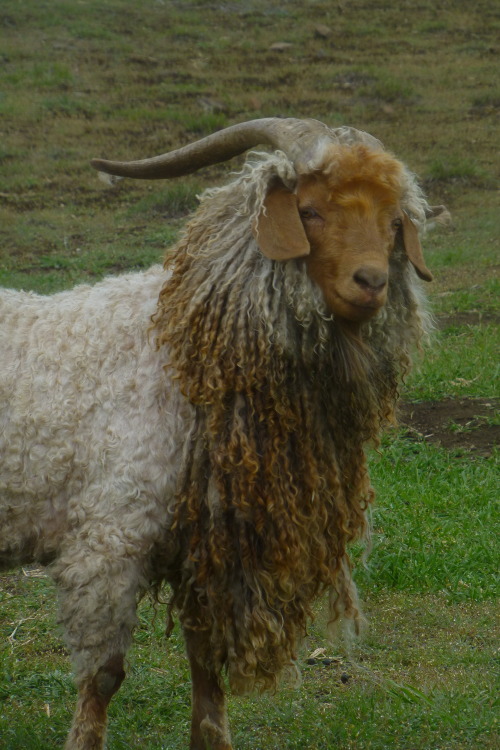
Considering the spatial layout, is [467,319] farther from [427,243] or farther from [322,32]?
[322,32]

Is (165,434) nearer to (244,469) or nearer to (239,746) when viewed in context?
(244,469)

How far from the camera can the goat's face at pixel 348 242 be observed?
3316mm

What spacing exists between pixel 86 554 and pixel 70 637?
34 centimetres

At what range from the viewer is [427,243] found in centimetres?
1277

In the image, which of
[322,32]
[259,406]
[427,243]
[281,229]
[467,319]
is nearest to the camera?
[281,229]

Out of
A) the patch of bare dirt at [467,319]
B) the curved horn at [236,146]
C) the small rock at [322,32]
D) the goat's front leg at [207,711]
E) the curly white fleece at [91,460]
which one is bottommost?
the goat's front leg at [207,711]

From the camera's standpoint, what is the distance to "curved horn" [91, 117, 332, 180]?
3514mm

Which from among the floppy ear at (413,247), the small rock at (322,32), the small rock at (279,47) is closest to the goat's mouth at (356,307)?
the floppy ear at (413,247)

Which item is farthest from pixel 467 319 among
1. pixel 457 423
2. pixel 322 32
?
pixel 322 32

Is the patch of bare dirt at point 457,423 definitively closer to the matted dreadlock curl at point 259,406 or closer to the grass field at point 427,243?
the grass field at point 427,243

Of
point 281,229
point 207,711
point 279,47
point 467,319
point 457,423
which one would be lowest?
point 207,711

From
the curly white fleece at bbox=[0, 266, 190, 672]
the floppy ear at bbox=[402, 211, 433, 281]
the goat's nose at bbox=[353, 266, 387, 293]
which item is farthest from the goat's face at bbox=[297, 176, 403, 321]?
the curly white fleece at bbox=[0, 266, 190, 672]

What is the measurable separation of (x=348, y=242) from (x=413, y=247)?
14.3 inches

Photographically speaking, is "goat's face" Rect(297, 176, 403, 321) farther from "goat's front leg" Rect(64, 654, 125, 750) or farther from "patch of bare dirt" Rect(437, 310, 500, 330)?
"patch of bare dirt" Rect(437, 310, 500, 330)
